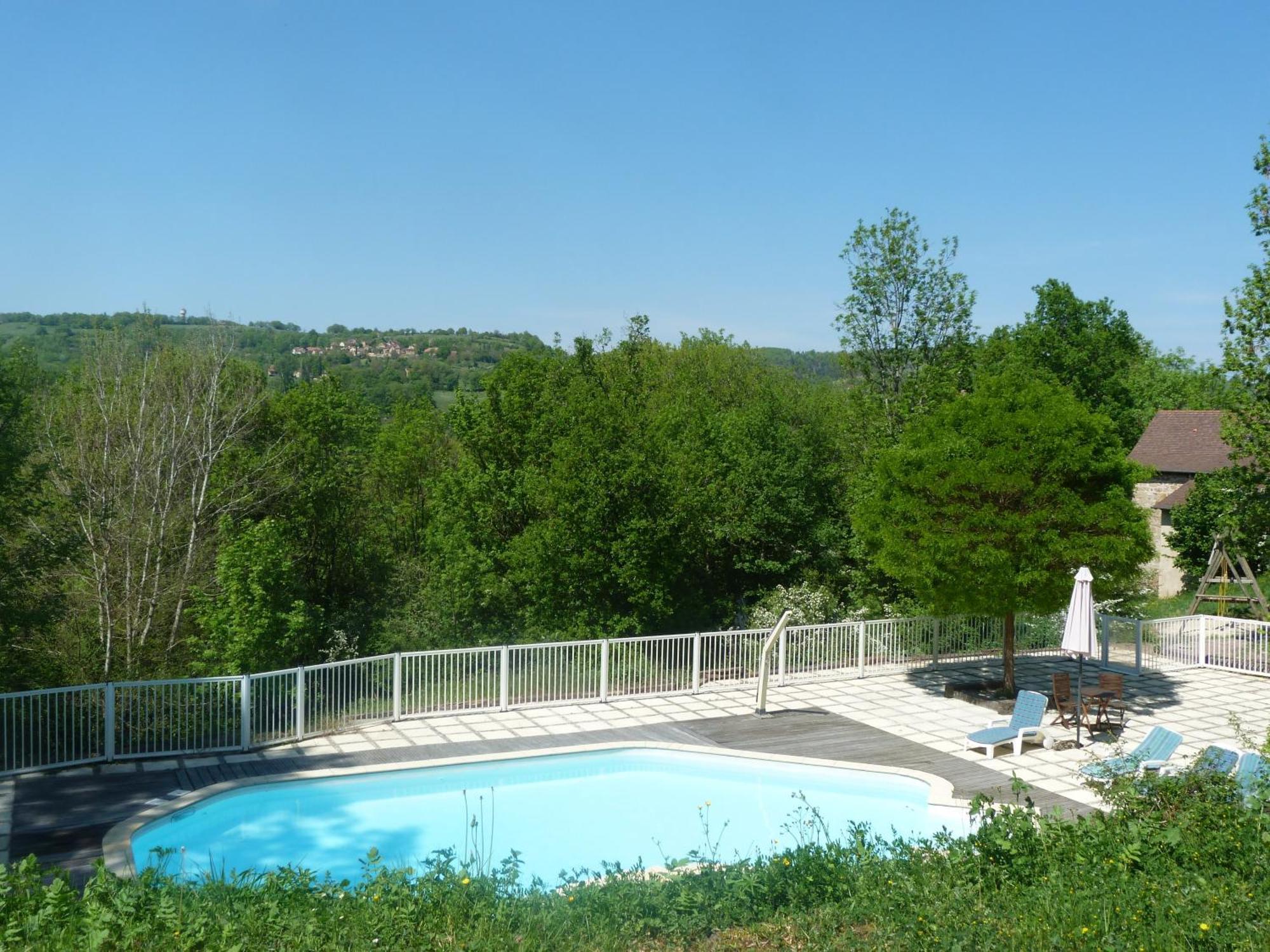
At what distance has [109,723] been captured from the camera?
12055 mm

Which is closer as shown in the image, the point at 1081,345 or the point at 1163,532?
the point at 1163,532

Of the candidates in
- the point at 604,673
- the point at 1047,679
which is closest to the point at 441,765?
the point at 604,673

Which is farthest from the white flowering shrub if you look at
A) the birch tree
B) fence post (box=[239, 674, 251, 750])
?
the birch tree

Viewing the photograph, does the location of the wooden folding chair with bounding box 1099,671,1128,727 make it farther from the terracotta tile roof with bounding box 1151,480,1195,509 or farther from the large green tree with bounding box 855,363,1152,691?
the terracotta tile roof with bounding box 1151,480,1195,509

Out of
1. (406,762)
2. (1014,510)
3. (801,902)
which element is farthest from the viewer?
(1014,510)

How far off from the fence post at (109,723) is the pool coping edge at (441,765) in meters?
1.57

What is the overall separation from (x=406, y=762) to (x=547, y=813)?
1.87 metres

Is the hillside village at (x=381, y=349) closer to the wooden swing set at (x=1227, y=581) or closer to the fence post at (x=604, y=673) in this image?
the wooden swing set at (x=1227, y=581)

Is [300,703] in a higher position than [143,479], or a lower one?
lower

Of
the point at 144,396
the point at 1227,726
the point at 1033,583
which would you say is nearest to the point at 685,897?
the point at 1033,583

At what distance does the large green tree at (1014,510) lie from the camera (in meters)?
14.8

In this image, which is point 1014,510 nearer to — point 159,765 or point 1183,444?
point 159,765

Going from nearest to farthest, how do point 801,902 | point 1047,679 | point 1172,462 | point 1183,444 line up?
point 801,902 < point 1047,679 < point 1172,462 < point 1183,444

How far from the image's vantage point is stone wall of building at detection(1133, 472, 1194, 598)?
3554cm
